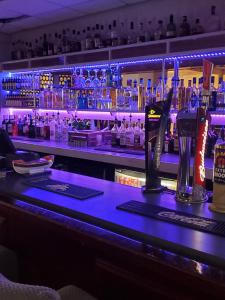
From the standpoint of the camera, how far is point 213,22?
3.72 m

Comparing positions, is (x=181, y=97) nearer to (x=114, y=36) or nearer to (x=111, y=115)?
(x=111, y=115)

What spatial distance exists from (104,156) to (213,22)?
5.89 feet

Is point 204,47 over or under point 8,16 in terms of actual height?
under

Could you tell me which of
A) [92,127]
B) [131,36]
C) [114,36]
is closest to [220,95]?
[131,36]

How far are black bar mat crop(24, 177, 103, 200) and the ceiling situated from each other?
299cm

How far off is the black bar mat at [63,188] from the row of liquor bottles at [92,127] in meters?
1.60

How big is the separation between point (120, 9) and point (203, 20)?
47.8 inches

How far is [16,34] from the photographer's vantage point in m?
6.13

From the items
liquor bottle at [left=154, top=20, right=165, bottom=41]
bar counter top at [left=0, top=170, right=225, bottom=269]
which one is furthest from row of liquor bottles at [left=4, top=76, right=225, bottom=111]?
bar counter top at [left=0, top=170, right=225, bottom=269]

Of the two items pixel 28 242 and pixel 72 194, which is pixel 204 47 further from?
pixel 28 242

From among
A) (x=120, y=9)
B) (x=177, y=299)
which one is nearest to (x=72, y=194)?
(x=177, y=299)

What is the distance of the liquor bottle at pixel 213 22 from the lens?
3.67 meters

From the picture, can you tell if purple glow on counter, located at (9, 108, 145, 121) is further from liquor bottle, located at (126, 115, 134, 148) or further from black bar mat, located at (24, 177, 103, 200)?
black bar mat, located at (24, 177, 103, 200)

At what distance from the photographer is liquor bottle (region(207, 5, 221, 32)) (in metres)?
3.67
